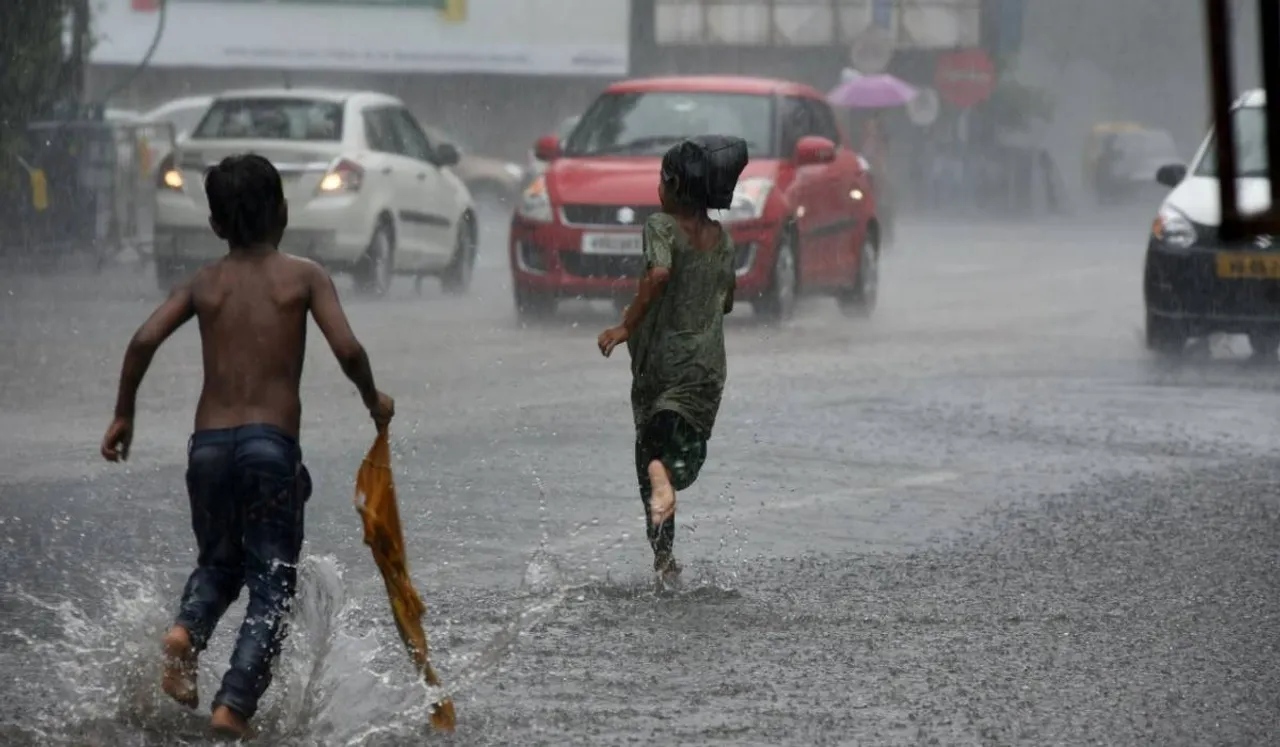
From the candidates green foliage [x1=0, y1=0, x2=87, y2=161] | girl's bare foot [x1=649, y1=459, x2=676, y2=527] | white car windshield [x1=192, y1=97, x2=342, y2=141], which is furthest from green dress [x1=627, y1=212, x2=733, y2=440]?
green foliage [x1=0, y1=0, x2=87, y2=161]

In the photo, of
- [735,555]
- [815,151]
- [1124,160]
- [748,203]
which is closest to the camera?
[735,555]

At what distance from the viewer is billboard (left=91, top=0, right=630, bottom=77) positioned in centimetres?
4672

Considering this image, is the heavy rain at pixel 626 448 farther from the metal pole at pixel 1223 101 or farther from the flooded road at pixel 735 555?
the metal pole at pixel 1223 101

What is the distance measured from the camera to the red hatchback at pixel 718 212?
17.8 meters

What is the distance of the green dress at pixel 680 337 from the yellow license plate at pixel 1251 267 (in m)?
8.02

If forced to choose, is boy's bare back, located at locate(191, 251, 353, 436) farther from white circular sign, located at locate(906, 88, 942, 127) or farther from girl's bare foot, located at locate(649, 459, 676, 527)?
white circular sign, located at locate(906, 88, 942, 127)

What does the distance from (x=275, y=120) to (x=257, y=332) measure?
15.4 metres

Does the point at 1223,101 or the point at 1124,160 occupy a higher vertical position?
the point at 1223,101

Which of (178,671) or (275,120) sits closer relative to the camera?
(178,671)

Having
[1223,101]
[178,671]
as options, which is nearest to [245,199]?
[178,671]

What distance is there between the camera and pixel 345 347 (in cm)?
566

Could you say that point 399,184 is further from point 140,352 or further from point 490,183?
point 490,183

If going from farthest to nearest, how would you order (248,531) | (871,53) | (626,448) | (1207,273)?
(871,53) < (1207,273) < (626,448) < (248,531)

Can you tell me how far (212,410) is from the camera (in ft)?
18.6
